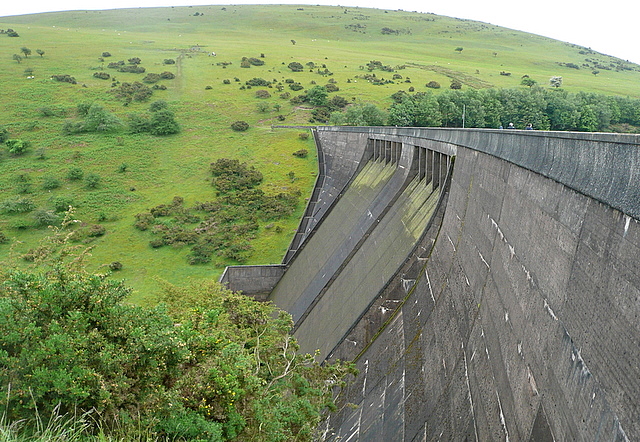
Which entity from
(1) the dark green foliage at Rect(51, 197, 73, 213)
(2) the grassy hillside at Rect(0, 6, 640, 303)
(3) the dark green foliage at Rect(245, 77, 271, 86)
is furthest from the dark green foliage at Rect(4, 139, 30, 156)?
(3) the dark green foliage at Rect(245, 77, 271, 86)

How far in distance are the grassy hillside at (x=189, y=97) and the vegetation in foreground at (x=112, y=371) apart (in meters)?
1.96

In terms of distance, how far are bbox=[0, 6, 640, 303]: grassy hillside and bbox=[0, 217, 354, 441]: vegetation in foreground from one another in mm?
1958

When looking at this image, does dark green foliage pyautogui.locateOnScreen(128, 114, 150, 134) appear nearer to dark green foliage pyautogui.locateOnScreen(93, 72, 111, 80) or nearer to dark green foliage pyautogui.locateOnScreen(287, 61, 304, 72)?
dark green foliage pyautogui.locateOnScreen(93, 72, 111, 80)

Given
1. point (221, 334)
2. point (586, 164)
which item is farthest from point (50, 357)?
point (586, 164)

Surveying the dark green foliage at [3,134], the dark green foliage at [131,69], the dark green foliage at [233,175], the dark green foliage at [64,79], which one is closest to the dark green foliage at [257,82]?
the dark green foliage at [131,69]

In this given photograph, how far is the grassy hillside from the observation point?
145 ft

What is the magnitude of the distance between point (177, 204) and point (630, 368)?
47.3m

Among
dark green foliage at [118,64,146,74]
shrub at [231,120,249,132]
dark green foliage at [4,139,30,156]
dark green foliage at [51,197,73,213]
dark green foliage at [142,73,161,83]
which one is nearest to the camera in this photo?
dark green foliage at [51,197,73,213]

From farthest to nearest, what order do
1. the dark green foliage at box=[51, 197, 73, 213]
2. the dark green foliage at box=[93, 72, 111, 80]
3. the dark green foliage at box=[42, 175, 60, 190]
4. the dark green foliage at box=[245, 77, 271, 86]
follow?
the dark green foliage at box=[245, 77, 271, 86], the dark green foliage at box=[93, 72, 111, 80], the dark green foliage at box=[42, 175, 60, 190], the dark green foliage at box=[51, 197, 73, 213]

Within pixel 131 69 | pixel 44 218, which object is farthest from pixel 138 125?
pixel 131 69

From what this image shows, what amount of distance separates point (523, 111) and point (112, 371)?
2302 inches

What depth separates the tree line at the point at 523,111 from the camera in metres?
52.9

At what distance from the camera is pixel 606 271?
19.0 feet

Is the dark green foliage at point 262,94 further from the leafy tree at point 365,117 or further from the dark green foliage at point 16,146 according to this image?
the dark green foliage at point 16,146
